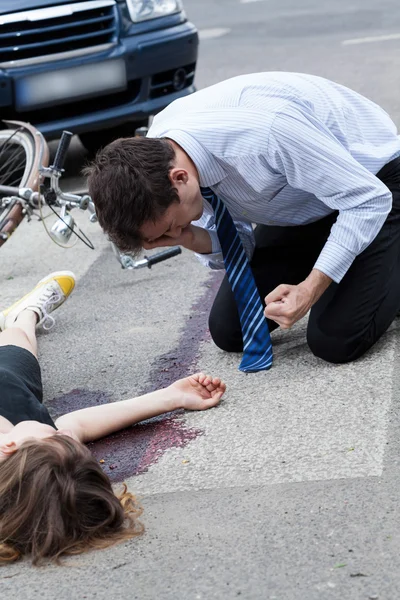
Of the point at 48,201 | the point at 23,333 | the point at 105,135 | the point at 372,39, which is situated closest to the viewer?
the point at 23,333

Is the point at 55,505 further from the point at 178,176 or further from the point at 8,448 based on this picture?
Answer: the point at 178,176

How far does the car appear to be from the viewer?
6375 mm

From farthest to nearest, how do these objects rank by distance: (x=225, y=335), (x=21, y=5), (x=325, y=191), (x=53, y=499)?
(x=21, y=5)
(x=225, y=335)
(x=325, y=191)
(x=53, y=499)

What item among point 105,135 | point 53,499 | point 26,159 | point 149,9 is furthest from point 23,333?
point 105,135

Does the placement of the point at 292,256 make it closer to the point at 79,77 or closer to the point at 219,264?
the point at 219,264

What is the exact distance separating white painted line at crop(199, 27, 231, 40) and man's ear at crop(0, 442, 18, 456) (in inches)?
408

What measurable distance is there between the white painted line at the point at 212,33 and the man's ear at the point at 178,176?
9670mm

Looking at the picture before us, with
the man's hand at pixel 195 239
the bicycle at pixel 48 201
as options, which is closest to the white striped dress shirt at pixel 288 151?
the man's hand at pixel 195 239

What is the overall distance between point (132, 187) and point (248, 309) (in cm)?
84

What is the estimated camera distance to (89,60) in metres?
6.49

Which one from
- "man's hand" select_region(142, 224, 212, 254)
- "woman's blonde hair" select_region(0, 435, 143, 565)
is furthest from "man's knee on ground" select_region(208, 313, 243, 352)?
"woman's blonde hair" select_region(0, 435, 143, 565)

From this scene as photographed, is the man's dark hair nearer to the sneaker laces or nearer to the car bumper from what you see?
the sneaker laces

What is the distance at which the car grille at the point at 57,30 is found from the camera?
6.37 metres

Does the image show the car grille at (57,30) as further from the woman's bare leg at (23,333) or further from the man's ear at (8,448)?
the man's ear at (8,448)
